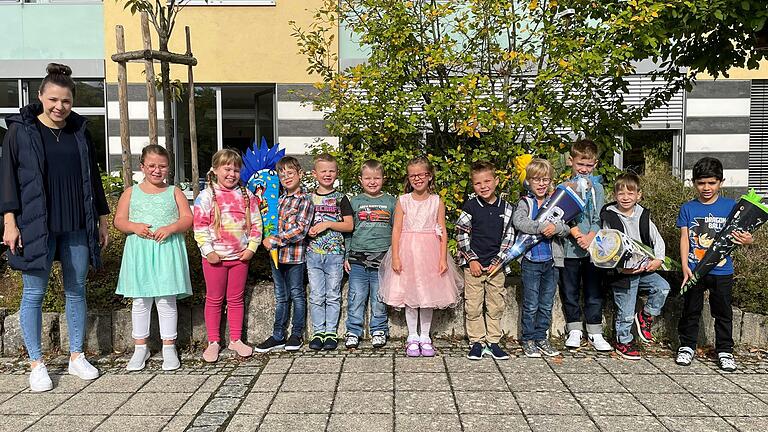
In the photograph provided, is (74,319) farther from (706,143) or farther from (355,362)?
(706,143)

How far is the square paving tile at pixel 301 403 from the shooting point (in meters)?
3.79

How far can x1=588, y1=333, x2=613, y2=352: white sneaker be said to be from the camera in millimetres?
4952

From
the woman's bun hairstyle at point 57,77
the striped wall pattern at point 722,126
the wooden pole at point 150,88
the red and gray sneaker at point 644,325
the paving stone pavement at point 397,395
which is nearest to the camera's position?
the paving stone pavement at point 397,395

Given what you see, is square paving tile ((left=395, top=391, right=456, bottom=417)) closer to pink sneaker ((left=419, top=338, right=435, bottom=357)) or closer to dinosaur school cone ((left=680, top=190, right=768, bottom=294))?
pink sneaker ((left=419, top=338, right=435, bottom=357))

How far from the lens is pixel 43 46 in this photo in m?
11.6

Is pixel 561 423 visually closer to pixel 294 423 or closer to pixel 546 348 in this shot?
pixel 546 348

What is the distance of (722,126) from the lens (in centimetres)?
1187

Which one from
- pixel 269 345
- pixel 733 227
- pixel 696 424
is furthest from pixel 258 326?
pixel 733 227

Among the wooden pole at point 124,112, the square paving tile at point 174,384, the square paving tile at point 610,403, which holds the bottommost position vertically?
the square paving tile at point 174,384

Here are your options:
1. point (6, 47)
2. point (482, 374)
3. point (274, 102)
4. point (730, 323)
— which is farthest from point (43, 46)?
point (730, 323)

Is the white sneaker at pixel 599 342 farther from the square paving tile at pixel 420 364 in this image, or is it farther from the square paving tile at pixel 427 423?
the square paving tile at pixel 427 423

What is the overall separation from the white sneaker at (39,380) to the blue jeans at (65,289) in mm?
96

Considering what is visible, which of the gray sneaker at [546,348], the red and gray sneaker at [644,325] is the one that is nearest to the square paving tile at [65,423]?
the gray sneaker at [546,348]

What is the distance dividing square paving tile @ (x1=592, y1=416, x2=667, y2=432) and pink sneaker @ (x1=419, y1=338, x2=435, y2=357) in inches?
58.8
